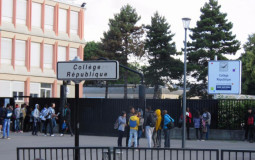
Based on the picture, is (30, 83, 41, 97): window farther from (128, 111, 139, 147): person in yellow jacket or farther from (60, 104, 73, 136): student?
(128, 111, 139, 147): person in yellow jacket

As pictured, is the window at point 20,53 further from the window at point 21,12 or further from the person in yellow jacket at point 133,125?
the person in yellow jacket at point 133,125

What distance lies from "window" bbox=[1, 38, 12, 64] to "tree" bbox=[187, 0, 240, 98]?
24.0m

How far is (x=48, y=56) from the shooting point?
5619 centimetres

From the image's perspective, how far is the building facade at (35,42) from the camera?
5131 centimetres

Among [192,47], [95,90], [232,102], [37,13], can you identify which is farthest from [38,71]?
[95,90]

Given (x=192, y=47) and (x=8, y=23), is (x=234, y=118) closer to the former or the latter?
(x=8, y=23)

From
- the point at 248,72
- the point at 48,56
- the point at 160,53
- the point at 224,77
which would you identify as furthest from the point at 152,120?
the point at 248,72

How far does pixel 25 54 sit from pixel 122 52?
955 inches

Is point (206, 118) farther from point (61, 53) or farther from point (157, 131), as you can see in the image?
point (61, 53)

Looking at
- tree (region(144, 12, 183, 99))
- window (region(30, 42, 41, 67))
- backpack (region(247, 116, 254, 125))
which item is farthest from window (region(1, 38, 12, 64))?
backpack (region(247, 116, 254, 125))

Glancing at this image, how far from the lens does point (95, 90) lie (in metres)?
101

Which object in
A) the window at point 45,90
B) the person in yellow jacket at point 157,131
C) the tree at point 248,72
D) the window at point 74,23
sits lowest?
the person in yellow jacket at point 157,131

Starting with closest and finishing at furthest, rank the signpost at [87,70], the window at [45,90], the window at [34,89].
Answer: the signpost at [87,70]
the window at [34,89]
the window at [45,90]

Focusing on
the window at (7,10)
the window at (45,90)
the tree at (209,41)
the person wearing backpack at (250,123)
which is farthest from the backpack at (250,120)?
the tree at (209,41)
